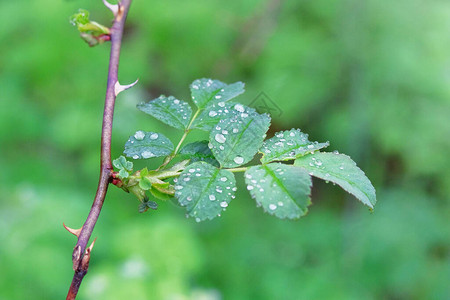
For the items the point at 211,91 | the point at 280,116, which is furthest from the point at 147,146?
the point at 280,116

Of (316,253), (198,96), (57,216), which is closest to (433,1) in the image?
(316,253)

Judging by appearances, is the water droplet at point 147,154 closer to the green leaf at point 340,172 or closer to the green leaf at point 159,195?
the green leaf at point 159,195

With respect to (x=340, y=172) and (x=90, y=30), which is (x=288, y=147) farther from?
(x=90, y=30)

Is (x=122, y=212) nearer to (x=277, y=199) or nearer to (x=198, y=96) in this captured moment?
(x=198, y=96)

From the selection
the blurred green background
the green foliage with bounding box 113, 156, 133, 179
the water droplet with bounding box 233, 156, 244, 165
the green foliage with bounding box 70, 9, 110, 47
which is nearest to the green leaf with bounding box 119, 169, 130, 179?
the green foliage with bounding box 113, 156, 133, 179

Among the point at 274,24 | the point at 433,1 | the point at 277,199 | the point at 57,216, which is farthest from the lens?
the point at 274,24

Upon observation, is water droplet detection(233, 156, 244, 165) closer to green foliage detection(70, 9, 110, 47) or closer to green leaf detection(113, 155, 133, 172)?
Answer: green leaf detection(113, 155, 133, 172)

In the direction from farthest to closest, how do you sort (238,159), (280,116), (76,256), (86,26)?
(280,116)
(86,26)
(238,159)
(76,256)

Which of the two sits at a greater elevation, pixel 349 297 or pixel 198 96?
pixel 198 96
